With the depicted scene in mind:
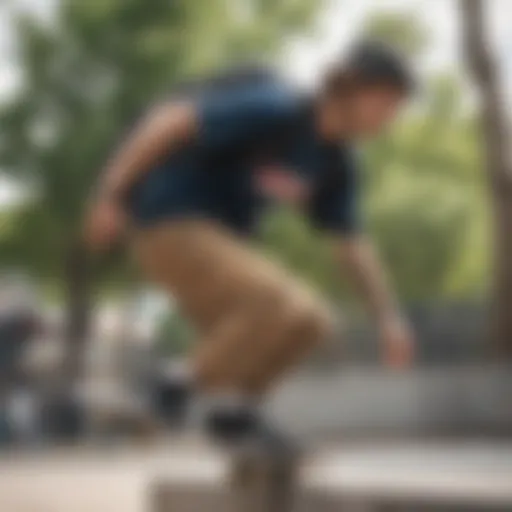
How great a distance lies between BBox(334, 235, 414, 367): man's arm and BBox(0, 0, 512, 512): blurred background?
14 millimetres

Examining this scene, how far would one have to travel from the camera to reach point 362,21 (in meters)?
1.15

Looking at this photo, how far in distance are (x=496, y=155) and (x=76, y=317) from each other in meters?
0.48

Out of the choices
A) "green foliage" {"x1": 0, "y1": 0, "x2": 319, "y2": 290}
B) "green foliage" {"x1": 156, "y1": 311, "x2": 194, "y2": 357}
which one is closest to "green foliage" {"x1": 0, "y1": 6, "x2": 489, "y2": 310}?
"green foliage" {"x1": 0, "y1": 0, "x2": 319, "y2": 290}

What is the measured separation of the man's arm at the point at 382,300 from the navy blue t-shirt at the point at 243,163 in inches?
1.2

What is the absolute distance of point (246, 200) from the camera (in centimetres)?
111

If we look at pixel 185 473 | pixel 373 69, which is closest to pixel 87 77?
pixel 373 69

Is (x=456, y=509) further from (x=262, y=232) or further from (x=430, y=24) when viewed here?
(x=430, y=24)

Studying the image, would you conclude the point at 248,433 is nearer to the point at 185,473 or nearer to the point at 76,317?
the point at 185,473

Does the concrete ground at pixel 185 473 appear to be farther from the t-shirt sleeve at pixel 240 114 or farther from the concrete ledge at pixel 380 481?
the t-shirt sleeve at pixel 240 114

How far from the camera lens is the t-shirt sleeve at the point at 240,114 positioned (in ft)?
3.62

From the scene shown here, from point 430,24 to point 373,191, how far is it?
0.20 m

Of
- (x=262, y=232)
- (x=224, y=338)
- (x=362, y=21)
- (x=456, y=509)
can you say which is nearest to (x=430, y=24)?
(x=362, y=21)

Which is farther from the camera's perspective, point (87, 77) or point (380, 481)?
point (87, 77)

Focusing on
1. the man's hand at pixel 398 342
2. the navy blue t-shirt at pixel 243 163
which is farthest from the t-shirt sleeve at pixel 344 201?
the man's hand at pixel 398 342
